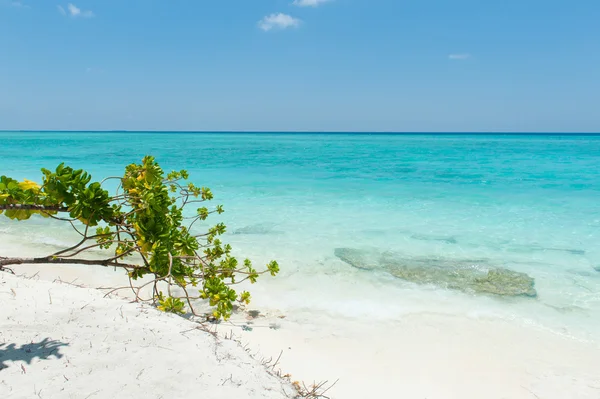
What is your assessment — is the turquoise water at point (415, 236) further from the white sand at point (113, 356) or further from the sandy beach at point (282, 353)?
the white sand at point (113, 356)

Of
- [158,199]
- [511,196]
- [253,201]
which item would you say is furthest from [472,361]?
[511,196]

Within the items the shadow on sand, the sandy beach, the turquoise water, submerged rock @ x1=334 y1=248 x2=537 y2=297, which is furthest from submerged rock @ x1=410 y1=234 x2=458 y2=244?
the shadow on sand

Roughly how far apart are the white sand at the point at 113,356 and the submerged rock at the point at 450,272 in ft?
11.1

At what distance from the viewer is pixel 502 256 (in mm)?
6238

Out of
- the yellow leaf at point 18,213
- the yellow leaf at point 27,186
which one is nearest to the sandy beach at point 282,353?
the yellow leaf at point 18,213

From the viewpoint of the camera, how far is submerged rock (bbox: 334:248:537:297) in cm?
491

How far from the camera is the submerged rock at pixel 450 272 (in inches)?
193

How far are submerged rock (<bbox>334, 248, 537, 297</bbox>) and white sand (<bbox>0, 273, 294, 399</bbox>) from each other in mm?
3387

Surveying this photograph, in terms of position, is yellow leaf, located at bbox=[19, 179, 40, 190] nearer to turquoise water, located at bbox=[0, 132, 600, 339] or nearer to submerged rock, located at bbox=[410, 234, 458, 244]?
turquoise water, located at bbox=[0, 132, 600, 339]

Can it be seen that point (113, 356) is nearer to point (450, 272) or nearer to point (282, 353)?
point (282, 353)

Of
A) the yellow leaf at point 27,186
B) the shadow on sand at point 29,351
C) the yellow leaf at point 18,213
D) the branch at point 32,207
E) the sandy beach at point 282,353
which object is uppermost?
the yellow leaf at point 27,186

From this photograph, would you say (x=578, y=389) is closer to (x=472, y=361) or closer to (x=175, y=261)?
(x=472, y=361)

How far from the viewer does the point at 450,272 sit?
213 inches

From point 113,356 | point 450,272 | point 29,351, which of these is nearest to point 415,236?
point 450,272
